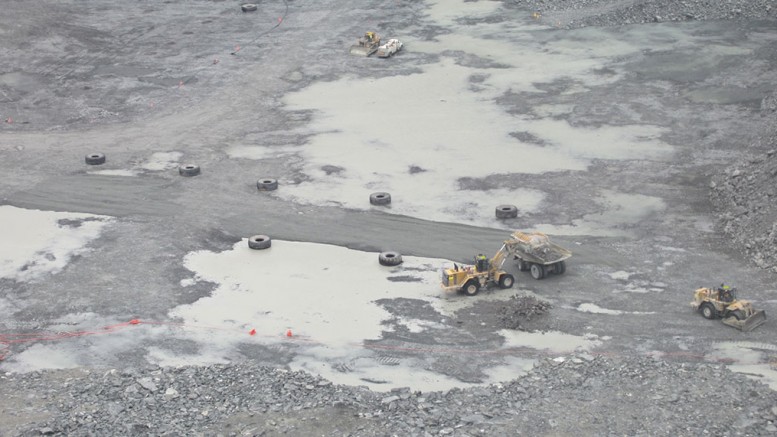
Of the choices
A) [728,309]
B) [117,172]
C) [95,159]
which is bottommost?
[117,172]

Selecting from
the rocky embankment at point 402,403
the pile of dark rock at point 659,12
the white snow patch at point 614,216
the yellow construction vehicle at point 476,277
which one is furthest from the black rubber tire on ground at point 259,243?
the pile of dark rock at point 659,12

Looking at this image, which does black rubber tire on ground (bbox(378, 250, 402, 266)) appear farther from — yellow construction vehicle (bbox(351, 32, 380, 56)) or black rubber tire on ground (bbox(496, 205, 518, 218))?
yellow construction vehicle (bbox(351, 32, 380, 56))

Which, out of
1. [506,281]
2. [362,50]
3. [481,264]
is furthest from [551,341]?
[362,50]

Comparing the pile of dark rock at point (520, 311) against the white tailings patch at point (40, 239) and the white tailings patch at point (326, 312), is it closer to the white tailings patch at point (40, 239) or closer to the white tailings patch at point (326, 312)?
the white tailings patch at point (326, 312)

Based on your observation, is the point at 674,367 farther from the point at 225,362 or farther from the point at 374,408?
the point at 225,362

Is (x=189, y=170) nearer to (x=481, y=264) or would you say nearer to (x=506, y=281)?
(x=481, y=264)

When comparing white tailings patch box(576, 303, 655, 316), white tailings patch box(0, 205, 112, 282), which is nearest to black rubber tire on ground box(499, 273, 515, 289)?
white tailings patch box(576, 303, 655, 316)

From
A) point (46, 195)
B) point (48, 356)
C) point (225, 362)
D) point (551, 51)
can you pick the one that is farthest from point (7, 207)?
point (551, 51)
